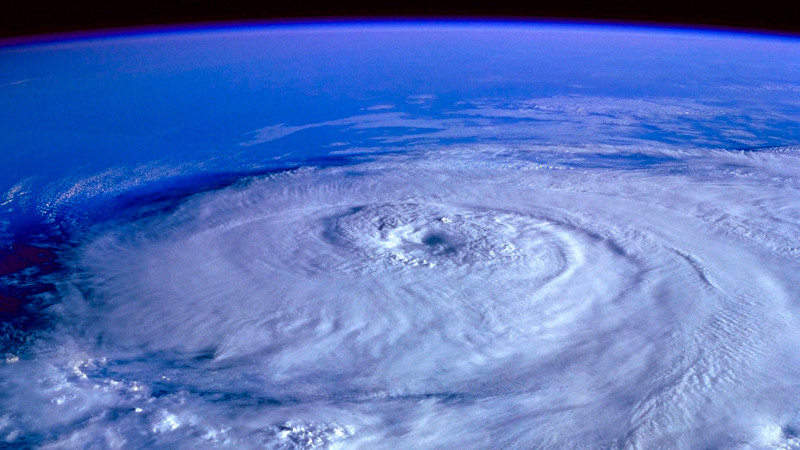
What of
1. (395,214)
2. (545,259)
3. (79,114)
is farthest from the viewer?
(79,114)

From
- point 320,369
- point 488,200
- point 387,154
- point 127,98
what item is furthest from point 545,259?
point 127,98

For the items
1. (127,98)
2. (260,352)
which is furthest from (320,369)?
(127,98)

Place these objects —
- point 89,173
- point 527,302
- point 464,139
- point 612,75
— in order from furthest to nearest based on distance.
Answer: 1. point 612,75
2. point 464,139
3. point 89,173
4. point 527,302

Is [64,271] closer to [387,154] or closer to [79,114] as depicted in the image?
[387,154]

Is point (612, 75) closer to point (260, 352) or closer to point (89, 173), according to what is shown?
point (89, 173)

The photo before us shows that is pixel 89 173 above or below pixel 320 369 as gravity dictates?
above

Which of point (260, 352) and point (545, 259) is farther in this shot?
point (545, 259)
